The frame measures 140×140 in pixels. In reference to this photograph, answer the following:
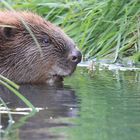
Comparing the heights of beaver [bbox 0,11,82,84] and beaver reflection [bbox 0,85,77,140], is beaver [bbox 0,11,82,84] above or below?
above

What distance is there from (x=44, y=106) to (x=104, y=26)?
14.8ft

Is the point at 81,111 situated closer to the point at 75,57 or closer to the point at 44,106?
the point at 44,106

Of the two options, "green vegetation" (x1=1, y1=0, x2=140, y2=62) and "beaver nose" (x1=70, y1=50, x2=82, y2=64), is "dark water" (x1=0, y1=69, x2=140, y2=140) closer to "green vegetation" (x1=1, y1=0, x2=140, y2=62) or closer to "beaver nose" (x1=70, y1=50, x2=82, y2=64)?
"beaver nose" (x1=70, y1=50, x2=82, y2=64)

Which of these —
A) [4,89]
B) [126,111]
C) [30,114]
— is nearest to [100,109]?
[126,111]

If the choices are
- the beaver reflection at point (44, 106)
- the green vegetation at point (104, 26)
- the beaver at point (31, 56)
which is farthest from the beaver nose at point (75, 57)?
the green vegetation at point (104, 26)

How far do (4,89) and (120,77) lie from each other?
151 centimetres

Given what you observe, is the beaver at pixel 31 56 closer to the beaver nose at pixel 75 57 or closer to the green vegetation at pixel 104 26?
the beaver nose at pixel 75 57

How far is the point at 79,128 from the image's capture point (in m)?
3.92

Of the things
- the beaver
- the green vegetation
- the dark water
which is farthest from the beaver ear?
the green vegetation

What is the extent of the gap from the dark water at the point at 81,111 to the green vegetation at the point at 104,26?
6.32ft

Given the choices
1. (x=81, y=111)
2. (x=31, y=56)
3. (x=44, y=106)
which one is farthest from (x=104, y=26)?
(x=81, y=111)

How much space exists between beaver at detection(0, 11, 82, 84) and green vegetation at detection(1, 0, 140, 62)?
75.8 inches

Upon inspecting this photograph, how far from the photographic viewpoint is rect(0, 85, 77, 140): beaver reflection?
380cm

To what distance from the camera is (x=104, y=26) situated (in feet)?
30.4
